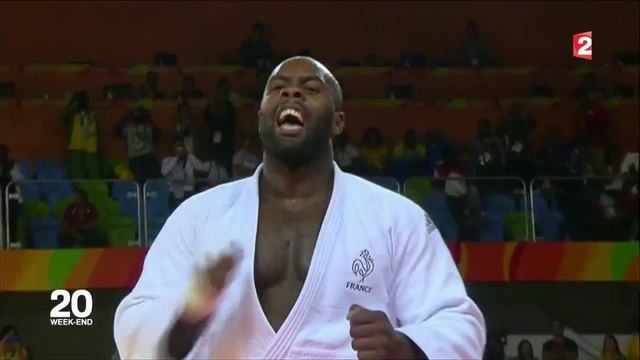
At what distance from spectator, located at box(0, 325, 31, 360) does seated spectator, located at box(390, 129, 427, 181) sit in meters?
2.81

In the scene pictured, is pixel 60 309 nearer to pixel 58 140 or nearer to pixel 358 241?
pixel 58 140

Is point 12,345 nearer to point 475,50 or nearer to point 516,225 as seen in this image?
point 516,225

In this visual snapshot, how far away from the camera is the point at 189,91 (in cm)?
884

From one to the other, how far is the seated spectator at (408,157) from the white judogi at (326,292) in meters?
5.53

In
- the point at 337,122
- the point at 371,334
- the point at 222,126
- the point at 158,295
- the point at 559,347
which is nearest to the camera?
the point at 371,334

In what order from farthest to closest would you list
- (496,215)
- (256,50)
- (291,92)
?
(256,50) → (496,215) → (291,92)

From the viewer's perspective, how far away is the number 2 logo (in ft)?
29.0

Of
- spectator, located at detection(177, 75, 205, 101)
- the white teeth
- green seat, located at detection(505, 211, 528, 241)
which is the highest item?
spectator, located at detection(177, 75, 205, 101)

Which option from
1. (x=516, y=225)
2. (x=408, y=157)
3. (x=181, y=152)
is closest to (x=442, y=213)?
(x=516, y=225)

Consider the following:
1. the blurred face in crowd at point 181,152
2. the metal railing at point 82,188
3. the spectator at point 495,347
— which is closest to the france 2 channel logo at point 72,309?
the metal railing at point 82,188

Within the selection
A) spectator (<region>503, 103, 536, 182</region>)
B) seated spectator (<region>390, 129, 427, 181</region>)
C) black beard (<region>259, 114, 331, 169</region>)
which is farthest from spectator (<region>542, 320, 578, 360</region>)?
black beard (<region>259, 114, 331, 169</region>)

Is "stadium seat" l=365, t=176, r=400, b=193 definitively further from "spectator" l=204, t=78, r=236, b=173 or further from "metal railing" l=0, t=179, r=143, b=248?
"metal railing" l=0, t=179, r=143, b=248

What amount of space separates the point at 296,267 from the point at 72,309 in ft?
15.2

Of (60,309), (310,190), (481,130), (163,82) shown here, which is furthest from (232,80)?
(310,190)
